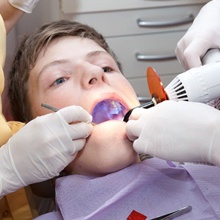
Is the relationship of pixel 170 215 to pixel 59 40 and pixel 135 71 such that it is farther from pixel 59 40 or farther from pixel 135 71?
pixel 135 71

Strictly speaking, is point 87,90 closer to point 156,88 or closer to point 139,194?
point 156,88

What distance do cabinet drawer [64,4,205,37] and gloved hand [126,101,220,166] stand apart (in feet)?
3.83

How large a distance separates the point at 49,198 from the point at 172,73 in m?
1.11

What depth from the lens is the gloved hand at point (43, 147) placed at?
1092 mm

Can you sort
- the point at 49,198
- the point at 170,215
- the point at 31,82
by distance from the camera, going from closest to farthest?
1. the point at 170,215
2. the point at 31,82
3. the point at 49,198

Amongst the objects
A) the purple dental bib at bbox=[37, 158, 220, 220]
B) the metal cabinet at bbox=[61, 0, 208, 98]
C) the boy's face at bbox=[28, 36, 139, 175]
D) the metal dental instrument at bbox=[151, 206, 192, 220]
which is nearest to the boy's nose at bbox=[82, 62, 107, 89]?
the boy's face at bbox=[28, 36, 139, 175]

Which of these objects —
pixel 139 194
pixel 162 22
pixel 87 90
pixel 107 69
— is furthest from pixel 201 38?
pixel 162 22

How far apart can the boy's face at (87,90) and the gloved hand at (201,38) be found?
221mm

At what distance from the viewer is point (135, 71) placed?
7.72 ft

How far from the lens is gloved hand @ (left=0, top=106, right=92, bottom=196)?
1.09 metres

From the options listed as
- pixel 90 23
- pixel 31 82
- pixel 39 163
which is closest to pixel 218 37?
pixel 31 82

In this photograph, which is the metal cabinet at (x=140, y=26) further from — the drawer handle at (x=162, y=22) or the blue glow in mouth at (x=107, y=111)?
the blue glow in mouth at (x=107, y=111)

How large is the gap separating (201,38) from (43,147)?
635 mm

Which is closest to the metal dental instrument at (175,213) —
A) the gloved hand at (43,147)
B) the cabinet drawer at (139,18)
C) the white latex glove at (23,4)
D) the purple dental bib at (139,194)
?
the purple dental bib at (139,194)
